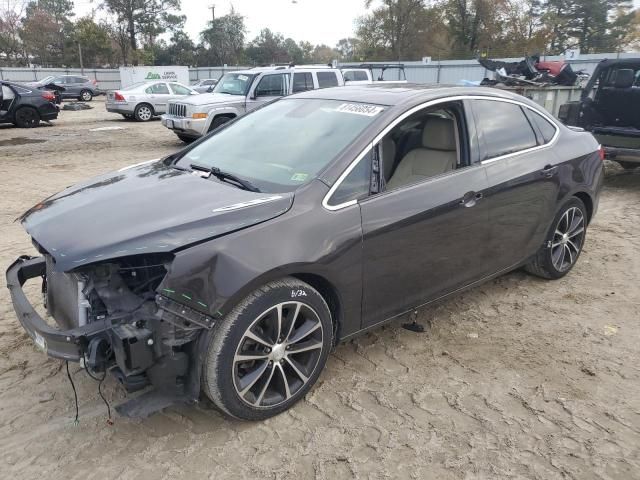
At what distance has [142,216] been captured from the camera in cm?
286

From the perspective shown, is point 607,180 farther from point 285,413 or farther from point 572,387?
point 285,413

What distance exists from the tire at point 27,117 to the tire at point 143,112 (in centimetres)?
345

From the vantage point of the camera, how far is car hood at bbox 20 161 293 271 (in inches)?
103

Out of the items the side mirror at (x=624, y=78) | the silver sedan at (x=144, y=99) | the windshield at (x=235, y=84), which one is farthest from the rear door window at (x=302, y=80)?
the silver sedan at (x=144, y=99)

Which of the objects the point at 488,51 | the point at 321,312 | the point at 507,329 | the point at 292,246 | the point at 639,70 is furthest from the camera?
the point at 488,51

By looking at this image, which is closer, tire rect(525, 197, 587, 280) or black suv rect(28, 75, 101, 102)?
tire rect(525, 197, 587, 280)

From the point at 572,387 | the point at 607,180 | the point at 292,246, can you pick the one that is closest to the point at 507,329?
the point at 572,387

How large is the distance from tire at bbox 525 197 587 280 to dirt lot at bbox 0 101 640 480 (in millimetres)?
244

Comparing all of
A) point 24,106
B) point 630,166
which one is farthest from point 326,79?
point 24,106

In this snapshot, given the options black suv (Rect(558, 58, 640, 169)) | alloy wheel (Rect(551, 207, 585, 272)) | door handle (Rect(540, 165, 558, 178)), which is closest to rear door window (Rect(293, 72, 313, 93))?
black suv (Rect(558, 58, 640, 169))

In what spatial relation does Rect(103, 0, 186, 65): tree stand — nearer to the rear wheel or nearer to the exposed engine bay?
the rear wheel

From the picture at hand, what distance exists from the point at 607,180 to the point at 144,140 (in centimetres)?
1118

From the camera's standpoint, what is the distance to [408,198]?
11.0 feet

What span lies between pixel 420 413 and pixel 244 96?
10577 millimetres
